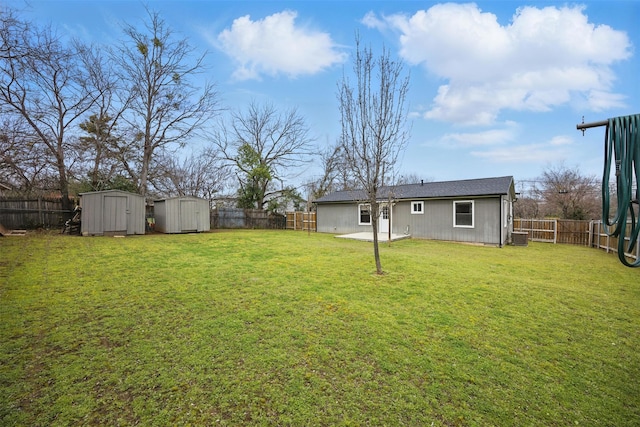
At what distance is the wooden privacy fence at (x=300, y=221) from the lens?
18.4 metres

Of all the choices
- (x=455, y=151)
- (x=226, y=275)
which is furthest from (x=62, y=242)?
(x=455, y=151)

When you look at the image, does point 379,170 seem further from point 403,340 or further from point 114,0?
point 114,0

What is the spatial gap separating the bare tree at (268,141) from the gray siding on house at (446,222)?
11034 mm

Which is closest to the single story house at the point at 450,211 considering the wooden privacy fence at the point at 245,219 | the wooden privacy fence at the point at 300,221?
the wooden privacy fence at the point at 300,221

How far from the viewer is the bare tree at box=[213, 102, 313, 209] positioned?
21.4 meters

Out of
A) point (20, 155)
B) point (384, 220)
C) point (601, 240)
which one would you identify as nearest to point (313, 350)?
point (384, 220)

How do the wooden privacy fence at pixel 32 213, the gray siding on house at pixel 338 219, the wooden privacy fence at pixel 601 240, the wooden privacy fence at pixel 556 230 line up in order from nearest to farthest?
the wooden privacy fence at pixel 601 240
the wooden privacy fence at pixel 32 213
the wooden privacy fence at pixel 556 230
the gray siding on house at pixel 338 219

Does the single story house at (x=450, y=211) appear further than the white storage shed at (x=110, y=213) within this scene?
Yes

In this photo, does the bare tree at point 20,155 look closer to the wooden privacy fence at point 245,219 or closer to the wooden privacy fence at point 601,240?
the wooden privacy fence at point 245,219

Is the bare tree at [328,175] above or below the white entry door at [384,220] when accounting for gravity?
above

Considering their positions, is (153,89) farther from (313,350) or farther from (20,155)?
(313,350)

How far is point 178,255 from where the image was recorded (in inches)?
301

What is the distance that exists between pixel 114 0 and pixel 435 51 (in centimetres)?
1070

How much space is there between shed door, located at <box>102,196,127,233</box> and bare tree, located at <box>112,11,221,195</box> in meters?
4.09
